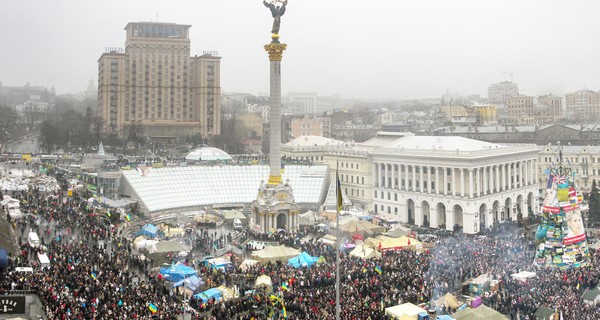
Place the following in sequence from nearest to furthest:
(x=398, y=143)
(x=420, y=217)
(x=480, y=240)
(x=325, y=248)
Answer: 1. (x=325, y=248)
2. (x=480, y=240)
3. (x=420, y=217)
4. (x=398, y=143)

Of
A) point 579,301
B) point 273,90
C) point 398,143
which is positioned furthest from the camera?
point 398,143

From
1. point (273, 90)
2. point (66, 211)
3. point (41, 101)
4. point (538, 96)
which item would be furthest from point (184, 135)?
point (538, 96)

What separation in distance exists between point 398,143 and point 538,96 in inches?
3565

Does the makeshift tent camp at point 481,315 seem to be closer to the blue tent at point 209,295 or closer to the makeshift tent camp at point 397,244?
the blue tent at point 209,295

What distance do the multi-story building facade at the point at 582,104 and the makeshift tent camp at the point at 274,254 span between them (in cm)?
11067

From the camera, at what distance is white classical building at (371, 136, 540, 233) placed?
52969 mm

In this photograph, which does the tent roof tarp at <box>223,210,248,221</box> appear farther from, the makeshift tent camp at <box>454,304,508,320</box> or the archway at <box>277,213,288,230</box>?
the makeshift tent camp at <box>454,304,508,320</box>

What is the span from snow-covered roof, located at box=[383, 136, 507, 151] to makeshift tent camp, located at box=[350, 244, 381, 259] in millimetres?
21935

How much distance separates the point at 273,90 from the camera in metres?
49.6

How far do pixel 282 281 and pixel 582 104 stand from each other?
406 ft

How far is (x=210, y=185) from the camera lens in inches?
2368

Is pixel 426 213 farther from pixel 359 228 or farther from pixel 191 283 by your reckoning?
pixel 191 283

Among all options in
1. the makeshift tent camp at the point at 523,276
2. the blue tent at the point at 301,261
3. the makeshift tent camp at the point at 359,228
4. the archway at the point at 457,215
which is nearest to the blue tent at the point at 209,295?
the blue tent at the point at 301,261

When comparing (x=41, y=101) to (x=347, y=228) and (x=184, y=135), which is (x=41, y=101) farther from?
(x=347, y=228)
